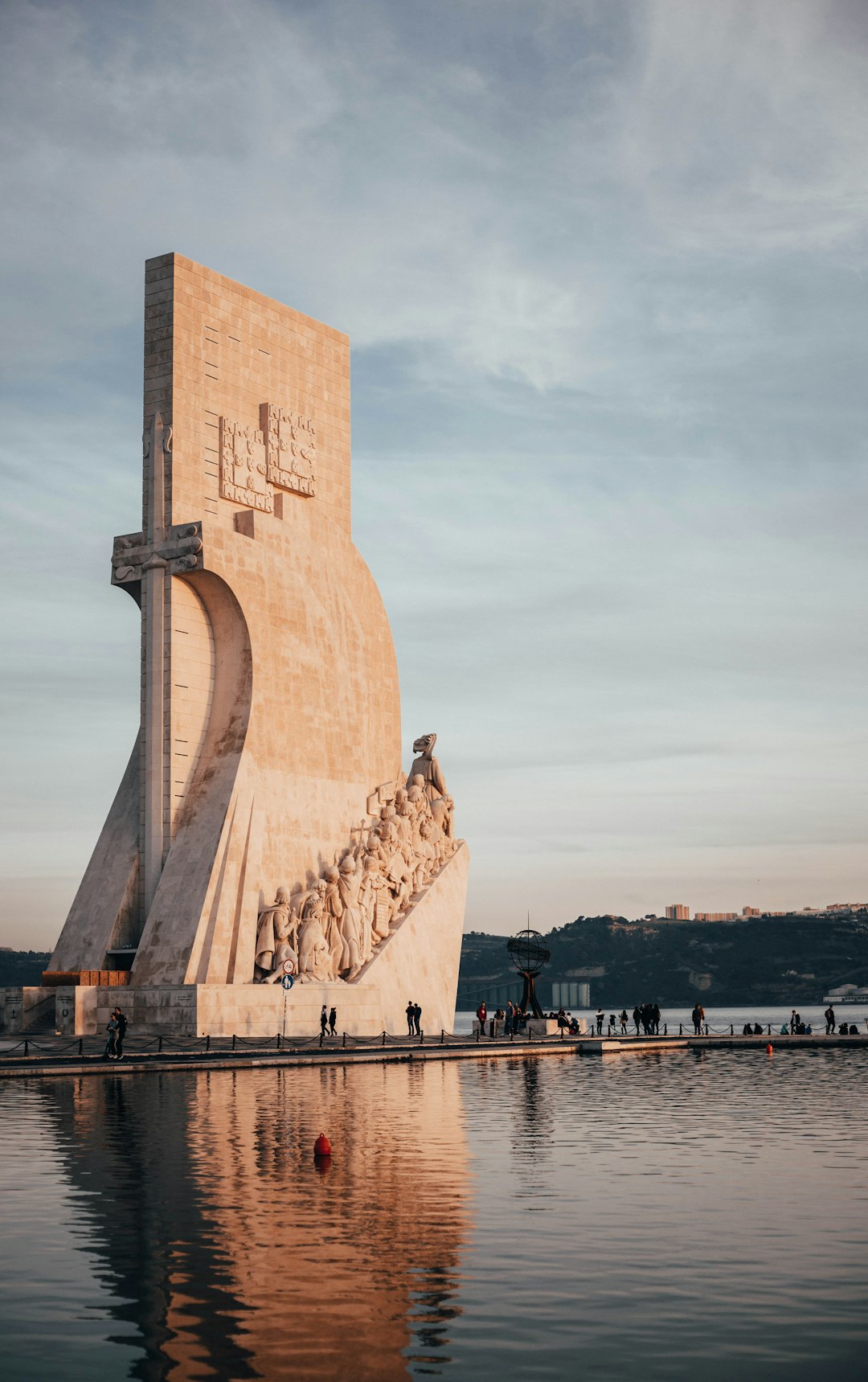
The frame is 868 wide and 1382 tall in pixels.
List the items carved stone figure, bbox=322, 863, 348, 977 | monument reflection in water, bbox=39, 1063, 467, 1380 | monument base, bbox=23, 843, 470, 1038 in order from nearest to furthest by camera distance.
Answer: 1. monument reflection in water, bbox=39, 1063, 467, 1380
2. monument base, bbox=23, 843, 470, 1038
3. carved stone figure, bbox=322, 863, 348, 977

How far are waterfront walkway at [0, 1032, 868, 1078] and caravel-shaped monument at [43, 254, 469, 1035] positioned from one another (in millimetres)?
1070

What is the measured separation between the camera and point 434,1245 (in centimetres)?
805

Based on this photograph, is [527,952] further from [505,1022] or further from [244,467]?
[244,467]

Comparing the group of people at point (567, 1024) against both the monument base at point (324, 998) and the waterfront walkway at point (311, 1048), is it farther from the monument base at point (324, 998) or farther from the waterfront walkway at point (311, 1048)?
the monument base at point (324, 998)

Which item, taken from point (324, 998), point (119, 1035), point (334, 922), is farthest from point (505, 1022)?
point (119, 1035)

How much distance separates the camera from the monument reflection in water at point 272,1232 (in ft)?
20.2

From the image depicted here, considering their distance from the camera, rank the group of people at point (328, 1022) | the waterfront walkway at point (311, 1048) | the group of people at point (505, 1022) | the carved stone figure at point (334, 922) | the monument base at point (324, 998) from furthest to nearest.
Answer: the group of people at point (505, 1022)
the carved stone figure at point (334, 922)
the group of people at point (328, 1022)
the monument base at point (324, 998)
the waterfront walkway at point (311, 1048)

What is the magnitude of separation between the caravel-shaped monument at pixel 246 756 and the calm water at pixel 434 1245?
12.4 metres

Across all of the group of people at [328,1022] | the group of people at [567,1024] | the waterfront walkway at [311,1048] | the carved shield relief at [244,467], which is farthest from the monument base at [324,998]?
the carved shield relief at [244,467]

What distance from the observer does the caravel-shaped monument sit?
27906 mm

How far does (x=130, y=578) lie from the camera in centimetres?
2941

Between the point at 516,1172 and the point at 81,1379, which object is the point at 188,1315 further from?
the point at 516,1172

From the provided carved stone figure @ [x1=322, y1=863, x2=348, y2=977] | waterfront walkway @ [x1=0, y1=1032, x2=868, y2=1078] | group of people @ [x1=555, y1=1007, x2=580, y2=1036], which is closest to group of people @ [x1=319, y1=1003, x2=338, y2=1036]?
waterfront walkway @ [x1=0, y1=1032, x2=868, y2=1078]

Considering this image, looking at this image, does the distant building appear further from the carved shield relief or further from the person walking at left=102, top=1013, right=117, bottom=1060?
the person walking at left=102, top=1013, right=117, bottom=1060
